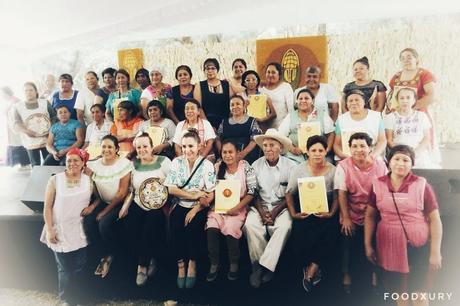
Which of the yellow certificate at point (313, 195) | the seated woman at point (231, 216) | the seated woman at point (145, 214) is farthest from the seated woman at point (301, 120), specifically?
the seated woman at point (145, 214)

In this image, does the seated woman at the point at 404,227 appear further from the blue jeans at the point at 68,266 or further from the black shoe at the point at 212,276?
the blue jeans at the point at 68,266

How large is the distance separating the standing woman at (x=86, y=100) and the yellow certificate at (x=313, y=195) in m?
1.21

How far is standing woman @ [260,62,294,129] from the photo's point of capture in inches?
79.5

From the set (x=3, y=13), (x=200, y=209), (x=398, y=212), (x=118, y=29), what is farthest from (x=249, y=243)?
(x=3, y=13)

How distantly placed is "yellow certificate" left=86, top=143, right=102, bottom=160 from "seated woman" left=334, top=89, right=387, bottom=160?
1214mm

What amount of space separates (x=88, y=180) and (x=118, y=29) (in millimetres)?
801

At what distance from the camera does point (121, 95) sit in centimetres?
224

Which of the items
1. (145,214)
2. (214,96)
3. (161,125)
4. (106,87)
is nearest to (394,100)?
(214,96)

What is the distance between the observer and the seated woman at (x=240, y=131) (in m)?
2.05

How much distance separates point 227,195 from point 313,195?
1.35 ft

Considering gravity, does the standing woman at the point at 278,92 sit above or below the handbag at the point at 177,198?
above

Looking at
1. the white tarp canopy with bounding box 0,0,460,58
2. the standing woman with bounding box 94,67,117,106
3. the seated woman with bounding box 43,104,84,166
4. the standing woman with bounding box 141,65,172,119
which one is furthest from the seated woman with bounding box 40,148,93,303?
the white tarp canopy with bounding box 0,0,460,58

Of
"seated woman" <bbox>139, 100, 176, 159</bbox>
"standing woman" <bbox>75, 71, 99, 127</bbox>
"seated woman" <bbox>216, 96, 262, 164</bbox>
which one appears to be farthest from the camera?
"standing woman" <bbox>75, 71, 99, 127</bbox>

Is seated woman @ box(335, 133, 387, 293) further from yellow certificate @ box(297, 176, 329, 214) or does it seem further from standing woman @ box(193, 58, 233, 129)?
standing woman @ box(193, 58, 233, 129)
